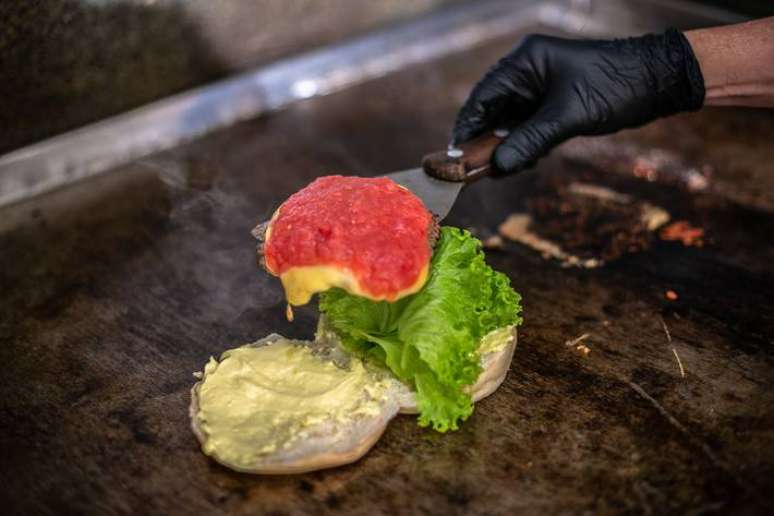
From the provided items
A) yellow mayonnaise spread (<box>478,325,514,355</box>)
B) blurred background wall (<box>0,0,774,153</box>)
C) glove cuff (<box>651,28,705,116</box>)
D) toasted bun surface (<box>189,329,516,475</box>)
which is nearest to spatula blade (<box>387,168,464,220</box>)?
yellow mayonnaise spread (<box>478,325,514,355</box>)

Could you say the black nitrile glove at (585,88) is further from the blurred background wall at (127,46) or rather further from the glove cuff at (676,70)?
the blurred background wall at (127,46)

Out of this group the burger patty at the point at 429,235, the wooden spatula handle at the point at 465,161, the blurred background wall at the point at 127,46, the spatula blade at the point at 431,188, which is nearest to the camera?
the burger patty at the point at 429,235

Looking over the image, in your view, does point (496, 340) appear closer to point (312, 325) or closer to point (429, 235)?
point (429, 235)

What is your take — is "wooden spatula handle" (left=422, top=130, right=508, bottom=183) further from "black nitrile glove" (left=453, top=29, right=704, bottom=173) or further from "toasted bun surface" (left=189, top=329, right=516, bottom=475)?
"toasted bun surface" (left=189, top=329, right=516, bottom=475)

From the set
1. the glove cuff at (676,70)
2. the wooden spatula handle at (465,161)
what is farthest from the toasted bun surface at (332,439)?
the glove cuff at (676,70)

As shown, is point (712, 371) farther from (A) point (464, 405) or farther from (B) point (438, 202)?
(B) point (438, 202)

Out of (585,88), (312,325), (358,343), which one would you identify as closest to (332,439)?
(358,343)
